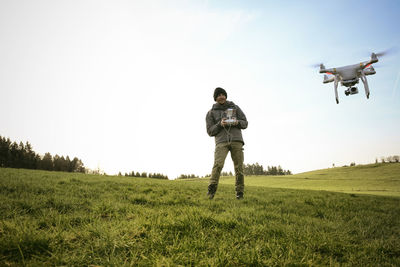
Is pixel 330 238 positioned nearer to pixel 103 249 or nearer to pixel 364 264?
pixel 364 264

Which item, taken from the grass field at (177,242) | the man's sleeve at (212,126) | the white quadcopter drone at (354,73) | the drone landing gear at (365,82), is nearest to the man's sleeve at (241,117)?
the man's sleeve at (212,126)

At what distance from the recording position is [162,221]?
285 cm

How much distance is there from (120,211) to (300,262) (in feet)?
9.98

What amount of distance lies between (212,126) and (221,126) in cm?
32

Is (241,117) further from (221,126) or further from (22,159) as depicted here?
(22,159)

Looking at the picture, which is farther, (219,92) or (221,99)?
(219,92)

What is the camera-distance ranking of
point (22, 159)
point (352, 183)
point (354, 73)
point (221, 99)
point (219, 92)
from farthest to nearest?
point (22, 159), point (352, 183), point (354, 73), point (219, 92), point (221, 99)

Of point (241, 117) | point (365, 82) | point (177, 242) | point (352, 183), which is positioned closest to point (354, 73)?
point (365, 82)

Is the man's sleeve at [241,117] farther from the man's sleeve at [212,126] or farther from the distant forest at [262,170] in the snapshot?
the distant forest at [262,170]

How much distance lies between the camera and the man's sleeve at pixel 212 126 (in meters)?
6.17

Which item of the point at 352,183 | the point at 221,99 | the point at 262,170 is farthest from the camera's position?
the point at 262,170

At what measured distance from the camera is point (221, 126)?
20.3ft

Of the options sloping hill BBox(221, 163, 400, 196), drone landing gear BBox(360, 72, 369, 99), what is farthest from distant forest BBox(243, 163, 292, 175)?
drone landing gear BBox(360, 72, 369, 99)

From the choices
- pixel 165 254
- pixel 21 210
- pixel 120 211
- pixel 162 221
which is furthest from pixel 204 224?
pixel 21 210
